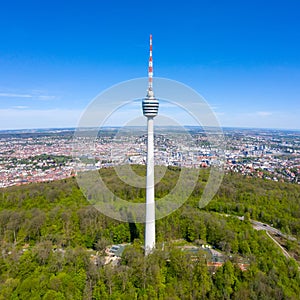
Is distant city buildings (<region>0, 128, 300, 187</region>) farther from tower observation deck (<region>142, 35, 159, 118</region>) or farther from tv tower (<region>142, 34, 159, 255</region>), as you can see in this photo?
tower observation deck (<region>142, 35, 159, 118</region>)

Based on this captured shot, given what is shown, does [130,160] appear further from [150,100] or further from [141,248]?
[141,248]

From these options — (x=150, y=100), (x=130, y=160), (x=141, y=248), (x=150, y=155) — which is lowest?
(x=141, y=248)

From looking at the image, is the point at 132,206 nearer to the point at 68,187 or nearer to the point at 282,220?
the point at 68,187

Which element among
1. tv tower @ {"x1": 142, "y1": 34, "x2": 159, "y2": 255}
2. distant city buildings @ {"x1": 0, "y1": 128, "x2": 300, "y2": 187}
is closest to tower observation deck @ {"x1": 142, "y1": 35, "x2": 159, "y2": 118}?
tv tower @ {"x1": 142, "y1": 34, "x2": 159, "y2": 255}

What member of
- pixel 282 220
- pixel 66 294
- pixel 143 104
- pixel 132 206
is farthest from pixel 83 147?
pixel 66 294

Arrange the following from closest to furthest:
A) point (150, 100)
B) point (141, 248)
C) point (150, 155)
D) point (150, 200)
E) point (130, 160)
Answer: point (141, 248) < point (150, 100) < point (150, 200) < point (150, 155) < point (130, 160)

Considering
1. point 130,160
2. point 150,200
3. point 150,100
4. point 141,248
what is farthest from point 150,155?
point 130,160

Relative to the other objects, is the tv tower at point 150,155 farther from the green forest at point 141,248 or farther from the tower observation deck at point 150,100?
the green forest at point 141,248

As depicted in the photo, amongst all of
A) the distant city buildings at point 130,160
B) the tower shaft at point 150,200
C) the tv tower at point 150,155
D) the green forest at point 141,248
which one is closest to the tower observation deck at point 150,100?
the tv tower at point 150,155
